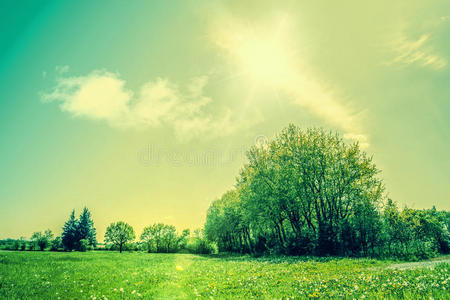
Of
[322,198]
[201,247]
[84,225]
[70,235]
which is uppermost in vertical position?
[322,198]

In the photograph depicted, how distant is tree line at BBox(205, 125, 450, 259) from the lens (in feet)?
108

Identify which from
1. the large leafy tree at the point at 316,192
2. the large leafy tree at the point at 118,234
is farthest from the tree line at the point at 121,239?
the large leafy tree at the point at 316,192

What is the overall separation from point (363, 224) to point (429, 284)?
33.8m

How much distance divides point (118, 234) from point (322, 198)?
96.4m

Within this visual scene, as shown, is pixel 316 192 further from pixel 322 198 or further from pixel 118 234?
pixel 118 234

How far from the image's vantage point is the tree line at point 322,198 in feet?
108

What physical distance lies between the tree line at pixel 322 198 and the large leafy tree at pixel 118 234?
82.3 metres

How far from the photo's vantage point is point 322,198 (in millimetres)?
34781

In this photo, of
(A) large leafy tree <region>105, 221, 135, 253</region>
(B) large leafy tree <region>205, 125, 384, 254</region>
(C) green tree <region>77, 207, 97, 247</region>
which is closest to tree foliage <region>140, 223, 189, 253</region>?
(A) large leafy tree <region>105, 221, 135, 253</region>

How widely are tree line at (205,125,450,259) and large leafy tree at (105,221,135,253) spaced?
82.3 meters

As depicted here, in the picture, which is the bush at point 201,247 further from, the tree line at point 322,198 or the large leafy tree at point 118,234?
the tree line at point 322,198

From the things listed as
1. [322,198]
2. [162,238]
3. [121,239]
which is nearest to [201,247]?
[162,238]

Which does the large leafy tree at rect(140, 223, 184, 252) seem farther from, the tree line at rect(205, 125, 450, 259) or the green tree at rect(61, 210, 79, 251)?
the tree line at rect(205, 125, 450, 259)

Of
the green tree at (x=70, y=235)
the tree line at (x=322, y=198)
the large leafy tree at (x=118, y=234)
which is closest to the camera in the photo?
the tree line at (x=322, y=198)
